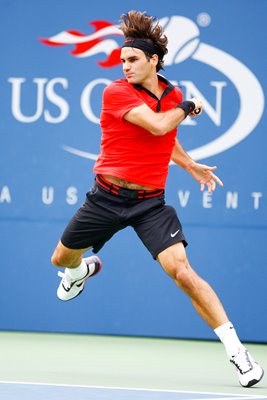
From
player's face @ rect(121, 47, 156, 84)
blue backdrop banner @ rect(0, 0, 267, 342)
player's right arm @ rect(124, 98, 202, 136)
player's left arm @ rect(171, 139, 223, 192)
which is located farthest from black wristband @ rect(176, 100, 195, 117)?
blue backdrop banner @ rect(0, 0, 267, 342)

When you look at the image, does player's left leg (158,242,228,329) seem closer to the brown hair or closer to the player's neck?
the player's neck

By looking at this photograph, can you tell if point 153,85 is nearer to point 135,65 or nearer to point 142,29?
point 135,65

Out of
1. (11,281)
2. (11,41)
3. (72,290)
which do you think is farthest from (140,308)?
(11,41)

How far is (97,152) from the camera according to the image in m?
9.05

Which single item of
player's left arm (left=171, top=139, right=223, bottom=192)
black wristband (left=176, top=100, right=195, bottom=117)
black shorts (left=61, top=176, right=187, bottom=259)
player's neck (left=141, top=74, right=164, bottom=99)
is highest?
player's neck (left=141, top=74, right=164, bottom=99)

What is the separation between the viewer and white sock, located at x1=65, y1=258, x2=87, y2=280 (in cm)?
739

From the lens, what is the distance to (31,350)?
26.7 ft

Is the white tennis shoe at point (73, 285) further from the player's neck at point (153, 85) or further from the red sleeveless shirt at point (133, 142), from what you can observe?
the player's neck at point (153, 85)

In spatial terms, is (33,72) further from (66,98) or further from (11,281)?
(11,281)

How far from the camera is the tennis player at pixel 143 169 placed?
20.7 ft

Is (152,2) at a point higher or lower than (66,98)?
higher

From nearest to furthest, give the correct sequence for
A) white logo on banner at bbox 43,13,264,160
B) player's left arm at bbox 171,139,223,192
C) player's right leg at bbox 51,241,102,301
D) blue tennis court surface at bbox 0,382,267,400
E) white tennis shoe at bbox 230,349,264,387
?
blue tennis court surface at bbox 0,382,267,400
white tennis shoe at bbox 230,349,264,387
player's left arm at bbox 171,139,223,192
player's right leg at bbox 51,241,102,301
white logo on banner at bbox 43,13,264,160

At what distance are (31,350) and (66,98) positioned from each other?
209cm

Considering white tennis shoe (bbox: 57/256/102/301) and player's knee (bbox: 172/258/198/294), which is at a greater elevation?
player's knee (bbox: 172/258/198/294)
